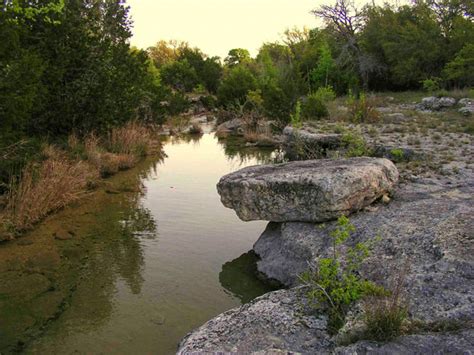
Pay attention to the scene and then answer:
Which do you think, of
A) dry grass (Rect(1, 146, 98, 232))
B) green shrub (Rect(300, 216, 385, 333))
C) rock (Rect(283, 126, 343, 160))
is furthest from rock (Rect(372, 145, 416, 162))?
dry grass (Rect(1, 146, 98, 232))

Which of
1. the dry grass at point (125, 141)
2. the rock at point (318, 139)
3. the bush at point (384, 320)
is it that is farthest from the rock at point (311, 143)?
the bush at point (384, 320)

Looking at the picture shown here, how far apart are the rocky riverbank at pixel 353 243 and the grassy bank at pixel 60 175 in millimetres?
3669

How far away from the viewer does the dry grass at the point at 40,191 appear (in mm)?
7641

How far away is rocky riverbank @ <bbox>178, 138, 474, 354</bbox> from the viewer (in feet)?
11.4

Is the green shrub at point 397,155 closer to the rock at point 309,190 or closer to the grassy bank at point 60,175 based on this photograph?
the rock at point 309,190

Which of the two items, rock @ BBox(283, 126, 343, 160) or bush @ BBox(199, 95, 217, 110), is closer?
rock @ BBox(283, 126, 343, 160)

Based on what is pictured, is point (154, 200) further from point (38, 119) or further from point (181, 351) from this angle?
point (181, 351)

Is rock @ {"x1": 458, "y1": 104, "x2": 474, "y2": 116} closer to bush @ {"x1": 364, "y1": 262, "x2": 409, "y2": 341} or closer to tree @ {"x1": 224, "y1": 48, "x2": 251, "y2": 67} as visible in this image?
bush @ {"x1": 364, "y1": 262, "x2": 409, "y2": 341}

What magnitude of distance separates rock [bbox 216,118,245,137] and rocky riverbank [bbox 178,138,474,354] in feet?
54.5

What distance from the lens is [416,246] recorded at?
4.68 m

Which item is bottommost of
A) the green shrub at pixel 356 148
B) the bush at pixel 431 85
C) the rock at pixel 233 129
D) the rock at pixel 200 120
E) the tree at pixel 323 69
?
the rock at pixel 233 129

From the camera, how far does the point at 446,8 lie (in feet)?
94.1

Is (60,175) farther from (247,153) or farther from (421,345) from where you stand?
(247,153)

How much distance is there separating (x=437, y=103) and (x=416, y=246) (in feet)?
58.3
